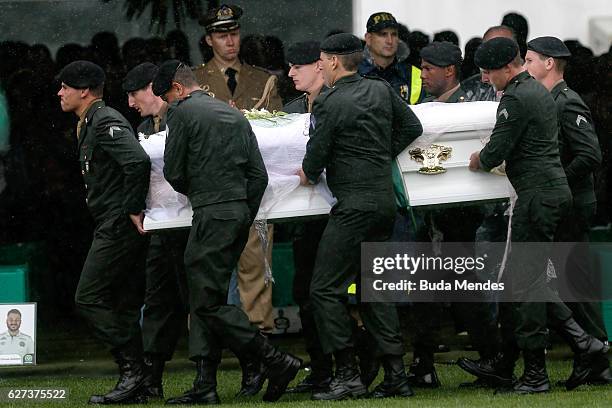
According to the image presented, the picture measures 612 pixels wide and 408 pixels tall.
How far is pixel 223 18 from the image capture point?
32.6 feet

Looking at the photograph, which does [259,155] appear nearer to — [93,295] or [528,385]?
[93,295]

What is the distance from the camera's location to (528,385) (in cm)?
829

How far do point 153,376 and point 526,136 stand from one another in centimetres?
246

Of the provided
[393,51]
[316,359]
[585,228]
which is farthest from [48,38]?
[585,228]

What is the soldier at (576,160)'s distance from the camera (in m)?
8.62

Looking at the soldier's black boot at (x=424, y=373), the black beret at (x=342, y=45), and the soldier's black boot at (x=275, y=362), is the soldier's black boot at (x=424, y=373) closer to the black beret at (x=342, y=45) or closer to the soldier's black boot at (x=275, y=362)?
the soldier's black boot at (x=275, y=362)

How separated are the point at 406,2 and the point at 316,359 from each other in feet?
8.23

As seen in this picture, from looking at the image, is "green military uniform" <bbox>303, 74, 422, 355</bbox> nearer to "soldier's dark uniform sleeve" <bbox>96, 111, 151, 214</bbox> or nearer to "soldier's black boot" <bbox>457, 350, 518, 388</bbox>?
"soldier's black boot" <bbox>457, 350, 518, 388</bbox>

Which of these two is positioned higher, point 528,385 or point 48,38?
point 48,38

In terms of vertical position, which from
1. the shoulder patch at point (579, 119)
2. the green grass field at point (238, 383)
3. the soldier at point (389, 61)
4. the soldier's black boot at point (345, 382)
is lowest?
the green grass field at point (238, 383)

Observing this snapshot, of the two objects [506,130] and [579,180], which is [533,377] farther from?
[506,130]

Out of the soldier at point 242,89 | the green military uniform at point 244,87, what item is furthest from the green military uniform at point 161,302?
the green military uniform at point 244,87

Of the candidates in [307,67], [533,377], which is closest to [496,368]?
[533,377]

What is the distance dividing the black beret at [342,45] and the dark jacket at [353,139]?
0.46 feet
